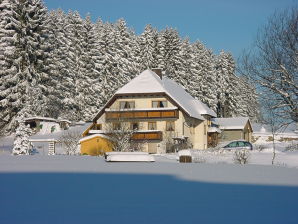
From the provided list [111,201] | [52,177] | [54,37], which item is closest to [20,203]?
[111,201]

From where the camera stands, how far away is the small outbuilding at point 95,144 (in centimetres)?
4259

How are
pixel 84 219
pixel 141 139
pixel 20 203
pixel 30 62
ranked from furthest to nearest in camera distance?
pixel 30 62
pixel 141 139
pixel 20 203
pixel 84 219

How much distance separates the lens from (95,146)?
140 feet

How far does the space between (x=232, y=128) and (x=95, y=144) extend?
3157cm

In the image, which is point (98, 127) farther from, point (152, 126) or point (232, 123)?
point (232, 123)

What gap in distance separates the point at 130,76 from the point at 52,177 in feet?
197

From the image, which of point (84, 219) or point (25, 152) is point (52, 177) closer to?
point (84, 219)

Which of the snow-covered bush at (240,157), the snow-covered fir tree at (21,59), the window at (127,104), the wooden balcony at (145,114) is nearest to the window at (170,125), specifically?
the wooden balcony at (145,114)

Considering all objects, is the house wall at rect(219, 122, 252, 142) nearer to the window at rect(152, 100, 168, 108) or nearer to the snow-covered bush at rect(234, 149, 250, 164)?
the window at rect(152, 100, 168, 108)

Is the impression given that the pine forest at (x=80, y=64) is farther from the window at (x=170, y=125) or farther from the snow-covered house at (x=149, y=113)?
the window at (x=170, y=125)

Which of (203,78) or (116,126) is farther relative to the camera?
(203,78)

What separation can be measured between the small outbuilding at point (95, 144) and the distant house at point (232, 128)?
92.8 feet

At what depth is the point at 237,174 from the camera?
14.4 meters

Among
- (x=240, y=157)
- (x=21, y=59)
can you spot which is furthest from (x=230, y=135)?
(x=240, y=157)
